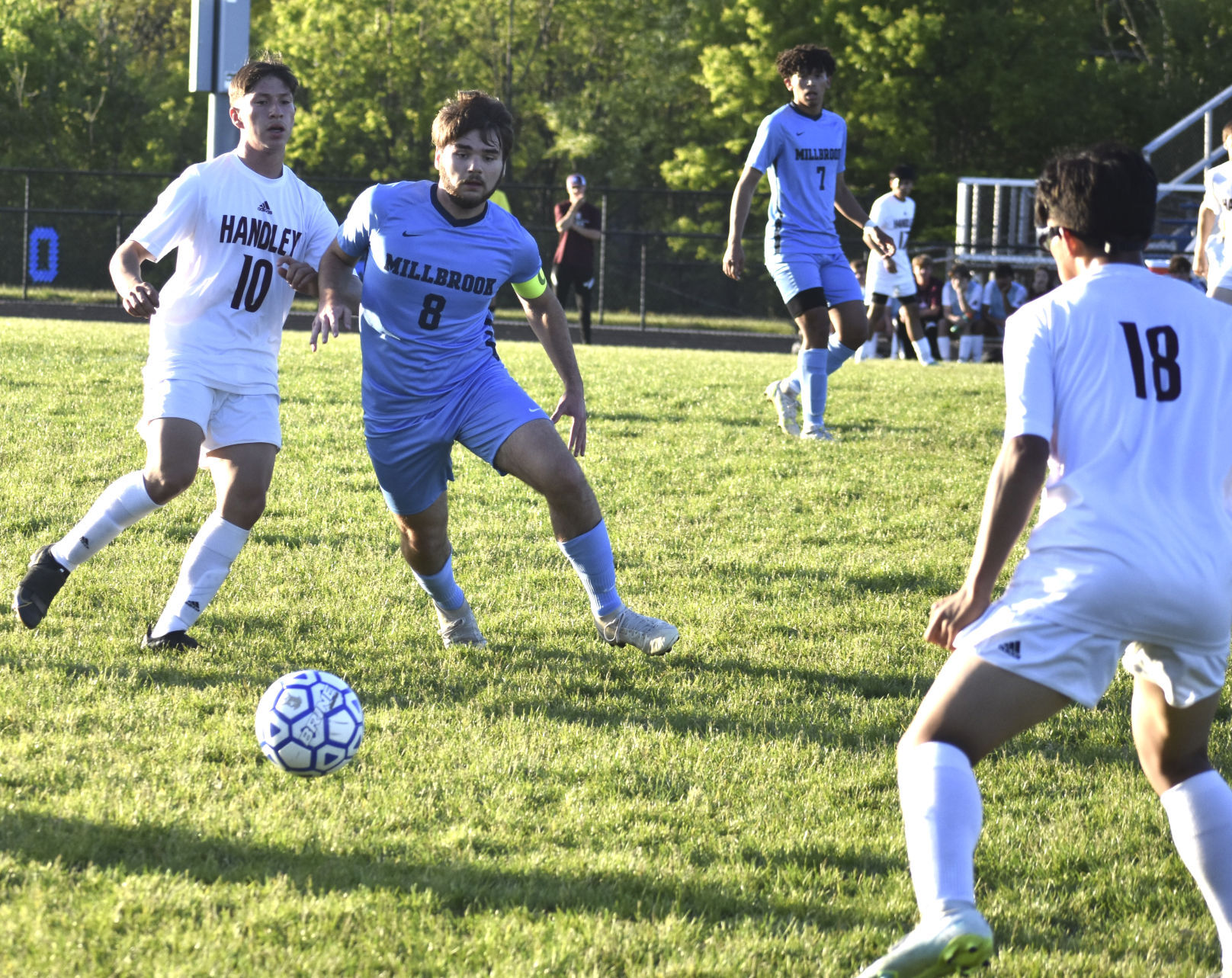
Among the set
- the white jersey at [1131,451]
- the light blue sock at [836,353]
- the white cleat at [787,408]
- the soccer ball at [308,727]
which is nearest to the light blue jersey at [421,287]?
the soccer ball at [308,727]

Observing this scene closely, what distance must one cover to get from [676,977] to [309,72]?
39.0 metres

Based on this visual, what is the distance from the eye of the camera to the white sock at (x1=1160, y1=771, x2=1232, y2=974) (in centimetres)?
293

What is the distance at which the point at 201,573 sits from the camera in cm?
523

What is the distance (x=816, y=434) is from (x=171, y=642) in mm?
5946

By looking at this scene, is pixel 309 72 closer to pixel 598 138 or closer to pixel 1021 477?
pixel 598 138

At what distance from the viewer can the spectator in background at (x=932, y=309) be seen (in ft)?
69.6

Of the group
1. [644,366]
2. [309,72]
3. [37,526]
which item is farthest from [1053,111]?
[37,526]

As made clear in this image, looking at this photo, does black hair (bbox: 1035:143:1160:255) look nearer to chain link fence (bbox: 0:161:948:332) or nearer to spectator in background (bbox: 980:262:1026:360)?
spectator in background (bbox: 980:262:1026:360)

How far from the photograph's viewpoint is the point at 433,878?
11.0 ft

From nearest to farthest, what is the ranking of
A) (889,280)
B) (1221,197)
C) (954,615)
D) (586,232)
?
1. (954,615)
2. (1221,197)
3. (889,280)
4. (586,232)

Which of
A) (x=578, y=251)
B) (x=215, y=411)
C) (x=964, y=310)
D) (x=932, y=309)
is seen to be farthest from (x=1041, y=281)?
(x=215, y=411)

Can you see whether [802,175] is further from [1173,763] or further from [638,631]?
Result: [1173,763]

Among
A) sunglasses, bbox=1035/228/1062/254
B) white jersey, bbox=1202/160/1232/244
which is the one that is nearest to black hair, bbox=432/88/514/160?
sunglasses, bbox=1035/228/1062/254

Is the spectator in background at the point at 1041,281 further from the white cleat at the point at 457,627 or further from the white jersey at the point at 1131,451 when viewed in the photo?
the white jersey at the point at 1131,451
